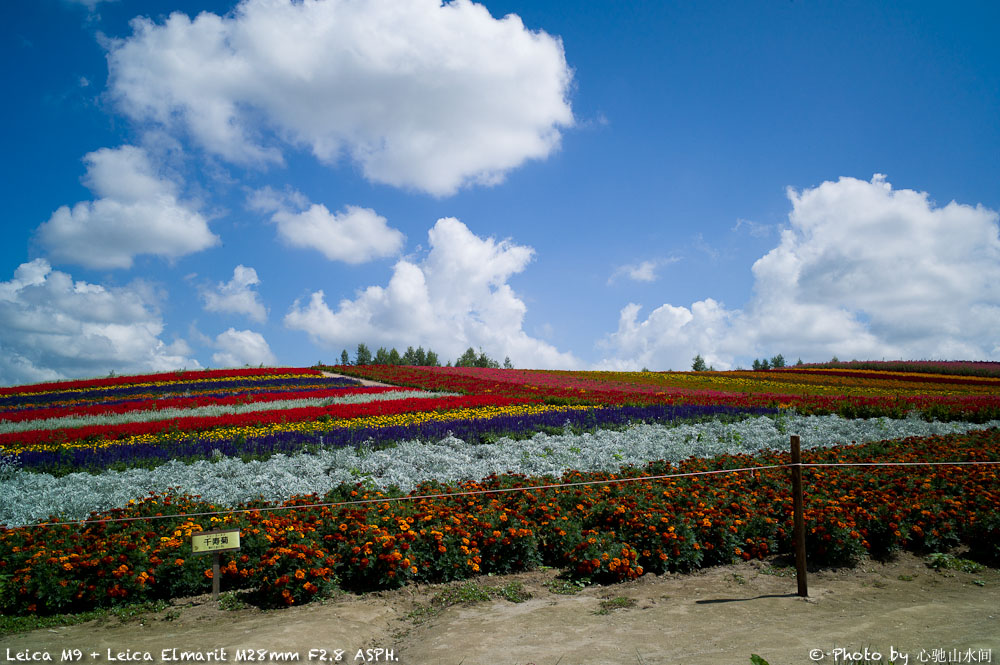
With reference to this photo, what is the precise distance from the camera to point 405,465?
34.6ft

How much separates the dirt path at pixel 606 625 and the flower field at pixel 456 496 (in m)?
0.38

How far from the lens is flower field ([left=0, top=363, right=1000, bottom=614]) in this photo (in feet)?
19.2

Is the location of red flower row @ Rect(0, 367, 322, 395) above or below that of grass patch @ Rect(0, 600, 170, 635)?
above

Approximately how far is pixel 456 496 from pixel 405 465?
3.16m

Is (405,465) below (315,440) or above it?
below

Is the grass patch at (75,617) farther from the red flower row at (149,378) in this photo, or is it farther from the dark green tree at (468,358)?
the dark green tree at (468,358)

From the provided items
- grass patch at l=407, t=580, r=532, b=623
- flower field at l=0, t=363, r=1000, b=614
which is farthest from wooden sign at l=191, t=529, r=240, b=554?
grass patch at l=407, t=580, r=532, b=623

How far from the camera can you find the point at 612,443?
12883mm

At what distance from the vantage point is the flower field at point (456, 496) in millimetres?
5867

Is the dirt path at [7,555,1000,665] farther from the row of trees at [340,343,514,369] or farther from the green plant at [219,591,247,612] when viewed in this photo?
the row of trees at [340,343,514,369]

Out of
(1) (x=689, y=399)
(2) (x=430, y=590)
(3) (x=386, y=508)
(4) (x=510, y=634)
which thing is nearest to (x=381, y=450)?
(3) (x=386, y=508)

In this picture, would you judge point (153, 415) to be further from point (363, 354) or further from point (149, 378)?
point (363, 354)

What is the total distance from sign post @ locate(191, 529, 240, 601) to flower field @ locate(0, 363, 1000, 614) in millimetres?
213

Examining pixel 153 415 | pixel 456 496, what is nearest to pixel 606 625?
pixel 456 496
